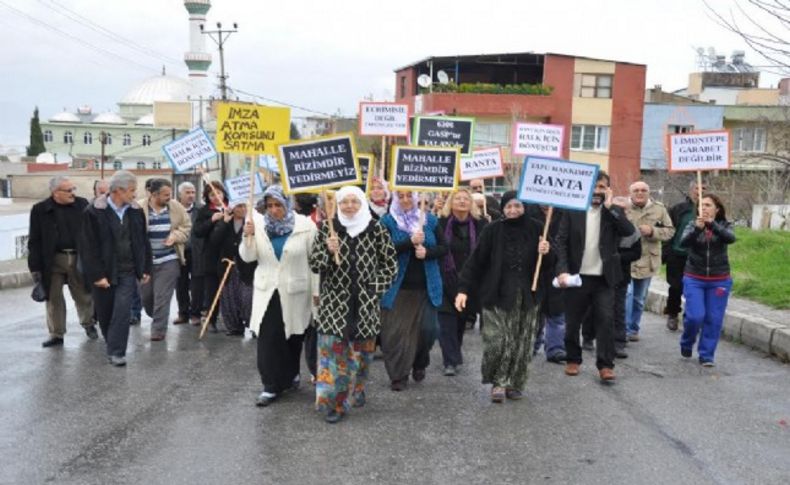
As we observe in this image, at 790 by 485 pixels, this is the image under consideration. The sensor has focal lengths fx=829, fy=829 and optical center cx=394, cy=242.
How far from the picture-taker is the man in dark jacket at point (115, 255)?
8.08 meters

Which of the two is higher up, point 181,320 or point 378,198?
point 378,198

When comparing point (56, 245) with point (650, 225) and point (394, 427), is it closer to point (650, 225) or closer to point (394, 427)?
point (394, 427)

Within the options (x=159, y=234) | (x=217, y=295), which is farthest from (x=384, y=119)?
(x=159, y=234)

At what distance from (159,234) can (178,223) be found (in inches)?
13.8

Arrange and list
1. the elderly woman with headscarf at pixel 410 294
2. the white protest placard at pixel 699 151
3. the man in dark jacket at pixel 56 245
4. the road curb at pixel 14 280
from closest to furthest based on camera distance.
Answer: the elderly woman with headscarf at pixel 410 294, the man in dark jacket at pixel 56 245, the white protest placard at pixel 699 151, the road curb at pixel 14 280

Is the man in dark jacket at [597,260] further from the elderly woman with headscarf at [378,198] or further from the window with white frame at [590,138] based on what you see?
the window with white frame at [590,138]

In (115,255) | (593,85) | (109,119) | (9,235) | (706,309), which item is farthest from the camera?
(109,119)

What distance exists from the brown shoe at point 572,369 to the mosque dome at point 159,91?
109 meters

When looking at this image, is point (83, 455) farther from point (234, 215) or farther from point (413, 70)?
point (413, 70)

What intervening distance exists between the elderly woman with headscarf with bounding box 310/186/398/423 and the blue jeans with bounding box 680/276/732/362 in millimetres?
3791

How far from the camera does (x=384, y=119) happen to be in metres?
11.9

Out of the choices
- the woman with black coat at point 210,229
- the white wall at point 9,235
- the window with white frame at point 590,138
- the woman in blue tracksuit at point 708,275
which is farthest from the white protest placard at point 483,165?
the window with white frame at point 590,138

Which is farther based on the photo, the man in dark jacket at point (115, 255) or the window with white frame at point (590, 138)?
the window with white frame at point (590, 138)

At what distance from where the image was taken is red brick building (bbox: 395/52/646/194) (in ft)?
146
